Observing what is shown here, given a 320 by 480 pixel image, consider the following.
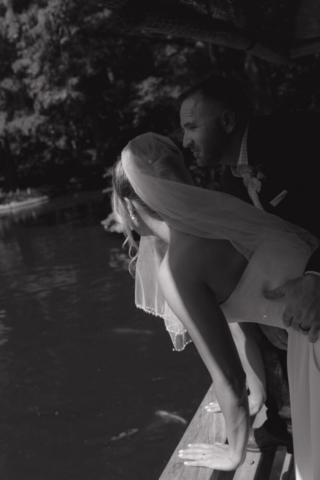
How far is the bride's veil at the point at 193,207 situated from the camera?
219 centimetres

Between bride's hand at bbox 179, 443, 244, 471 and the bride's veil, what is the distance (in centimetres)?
79

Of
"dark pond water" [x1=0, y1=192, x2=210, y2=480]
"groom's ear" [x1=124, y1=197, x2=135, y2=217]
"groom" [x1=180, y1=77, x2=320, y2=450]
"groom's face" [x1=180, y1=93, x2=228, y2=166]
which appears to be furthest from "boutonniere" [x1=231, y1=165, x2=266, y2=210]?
"dark pond water" [x1=0, y1=192, x2=210, y2=480]

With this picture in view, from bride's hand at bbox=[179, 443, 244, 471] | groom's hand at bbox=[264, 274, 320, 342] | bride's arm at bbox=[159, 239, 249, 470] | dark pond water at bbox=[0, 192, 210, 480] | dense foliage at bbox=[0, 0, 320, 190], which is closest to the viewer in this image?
groom's hand at bbox=[264, 274, 320, 342]

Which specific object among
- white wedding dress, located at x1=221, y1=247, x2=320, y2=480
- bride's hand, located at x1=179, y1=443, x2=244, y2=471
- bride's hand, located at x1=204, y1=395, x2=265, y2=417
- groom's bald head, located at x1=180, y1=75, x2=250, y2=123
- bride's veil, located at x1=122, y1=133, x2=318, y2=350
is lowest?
bride's hand, located at x1=204, y1=395, x2=265, y2=417

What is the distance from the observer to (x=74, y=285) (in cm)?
1124

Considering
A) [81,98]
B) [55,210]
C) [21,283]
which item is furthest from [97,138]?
[21,283]

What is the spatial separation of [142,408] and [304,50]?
3614 millimetres

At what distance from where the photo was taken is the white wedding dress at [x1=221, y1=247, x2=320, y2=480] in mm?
2117

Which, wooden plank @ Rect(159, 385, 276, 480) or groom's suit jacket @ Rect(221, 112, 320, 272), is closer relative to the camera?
groom's suit jacket @ Rect(221, 112, 320, 272)

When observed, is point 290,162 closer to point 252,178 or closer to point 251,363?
point 252,178

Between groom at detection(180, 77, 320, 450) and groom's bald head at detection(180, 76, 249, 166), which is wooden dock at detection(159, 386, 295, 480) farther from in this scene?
groom's bald head at detection(180, 76, 249, 166)

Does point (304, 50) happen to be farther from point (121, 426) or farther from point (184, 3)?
point (121, 426)

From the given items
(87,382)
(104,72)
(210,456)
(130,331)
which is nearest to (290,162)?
(210,456)

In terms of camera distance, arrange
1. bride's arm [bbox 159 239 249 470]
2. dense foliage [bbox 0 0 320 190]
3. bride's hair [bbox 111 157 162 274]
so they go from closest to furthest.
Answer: bride's arm [bbox 159 239 249 470]
bride's hair [bbox 111 157 162 274]
dense foliage [bbox 0 0 320 190]
